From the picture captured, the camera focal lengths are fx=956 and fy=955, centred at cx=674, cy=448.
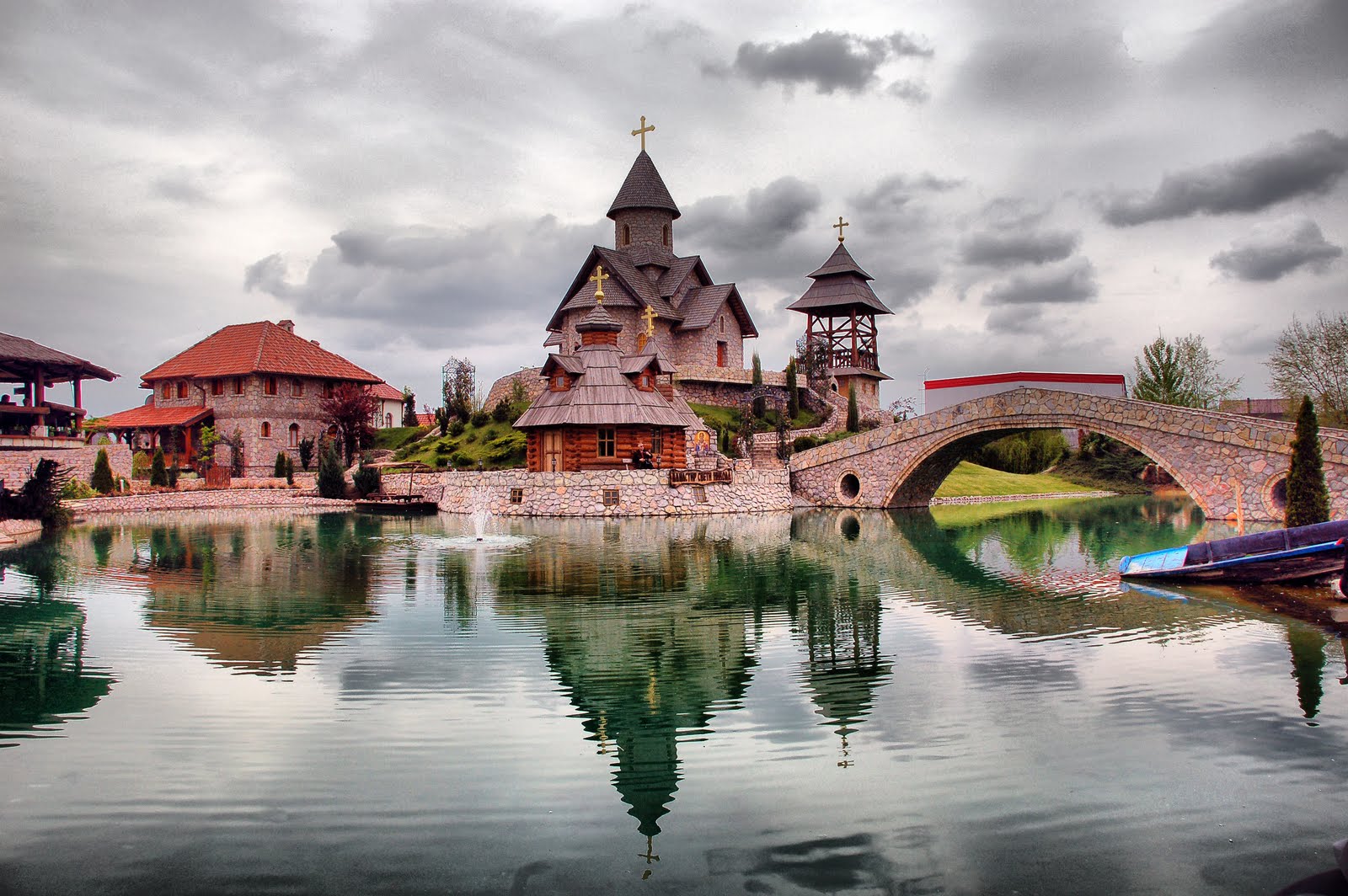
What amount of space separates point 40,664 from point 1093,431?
29.7m

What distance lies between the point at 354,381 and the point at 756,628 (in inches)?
1820

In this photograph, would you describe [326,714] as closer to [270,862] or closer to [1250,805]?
[270,862]

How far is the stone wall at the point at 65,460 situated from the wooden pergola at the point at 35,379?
2.36 metres

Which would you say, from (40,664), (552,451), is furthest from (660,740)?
(552,451)

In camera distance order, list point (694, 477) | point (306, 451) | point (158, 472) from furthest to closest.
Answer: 1. point (306, 451)
2. point (158, 472)
3. point (694, 477)

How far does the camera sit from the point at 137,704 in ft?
27.0

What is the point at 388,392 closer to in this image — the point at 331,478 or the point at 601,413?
the point at 331,478

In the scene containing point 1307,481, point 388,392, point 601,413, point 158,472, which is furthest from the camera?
point 388,392

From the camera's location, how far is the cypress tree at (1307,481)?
1836 cm

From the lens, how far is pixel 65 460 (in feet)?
135

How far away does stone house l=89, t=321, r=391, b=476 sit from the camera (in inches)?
1969

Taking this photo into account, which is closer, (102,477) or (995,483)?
(102,477)

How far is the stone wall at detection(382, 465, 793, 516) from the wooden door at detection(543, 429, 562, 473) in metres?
1.40

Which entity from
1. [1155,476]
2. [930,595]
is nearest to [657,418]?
[930,595]
